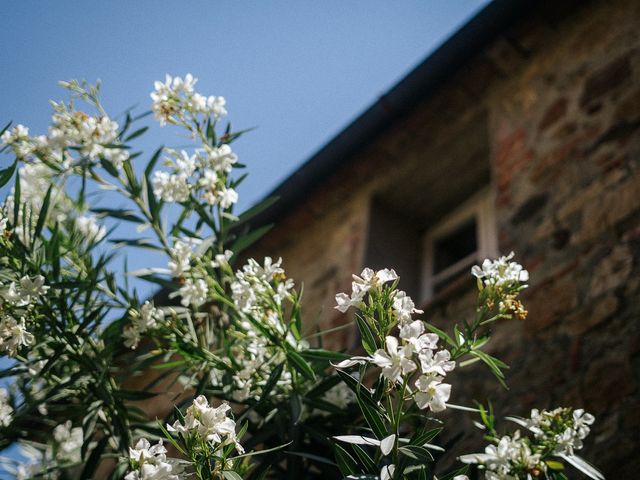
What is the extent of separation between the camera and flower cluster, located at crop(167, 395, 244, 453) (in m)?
1.39

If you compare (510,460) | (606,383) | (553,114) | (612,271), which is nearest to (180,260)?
(510,460)

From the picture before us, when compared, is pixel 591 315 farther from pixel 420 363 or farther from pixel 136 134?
pixel 136 134

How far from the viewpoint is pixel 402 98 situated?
4172 millimetres

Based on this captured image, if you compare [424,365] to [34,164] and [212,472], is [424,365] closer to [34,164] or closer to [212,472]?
[212,472]

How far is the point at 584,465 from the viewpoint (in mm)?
1602

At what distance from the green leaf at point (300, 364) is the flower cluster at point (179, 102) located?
0.76 metres

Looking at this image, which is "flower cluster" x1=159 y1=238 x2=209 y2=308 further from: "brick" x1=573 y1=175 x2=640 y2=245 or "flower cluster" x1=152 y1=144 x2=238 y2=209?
"brick" x1=573 y1=175 x2=640 y2=245

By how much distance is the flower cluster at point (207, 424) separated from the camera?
1.39m

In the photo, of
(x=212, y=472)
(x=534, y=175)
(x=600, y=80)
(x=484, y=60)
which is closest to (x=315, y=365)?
(x=212, y=472)

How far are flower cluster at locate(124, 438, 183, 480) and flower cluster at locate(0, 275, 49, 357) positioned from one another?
19.1 inches

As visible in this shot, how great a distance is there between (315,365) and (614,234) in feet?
4.51

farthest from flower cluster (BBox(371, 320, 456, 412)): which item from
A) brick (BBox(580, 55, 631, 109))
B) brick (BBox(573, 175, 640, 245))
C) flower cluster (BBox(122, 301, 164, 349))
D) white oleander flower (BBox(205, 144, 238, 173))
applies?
brick (BBox(580, 55, 631, 109))

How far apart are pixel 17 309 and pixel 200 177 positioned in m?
0.62

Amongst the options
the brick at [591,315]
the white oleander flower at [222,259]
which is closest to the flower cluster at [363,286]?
the white oleander flower at [222,259]
